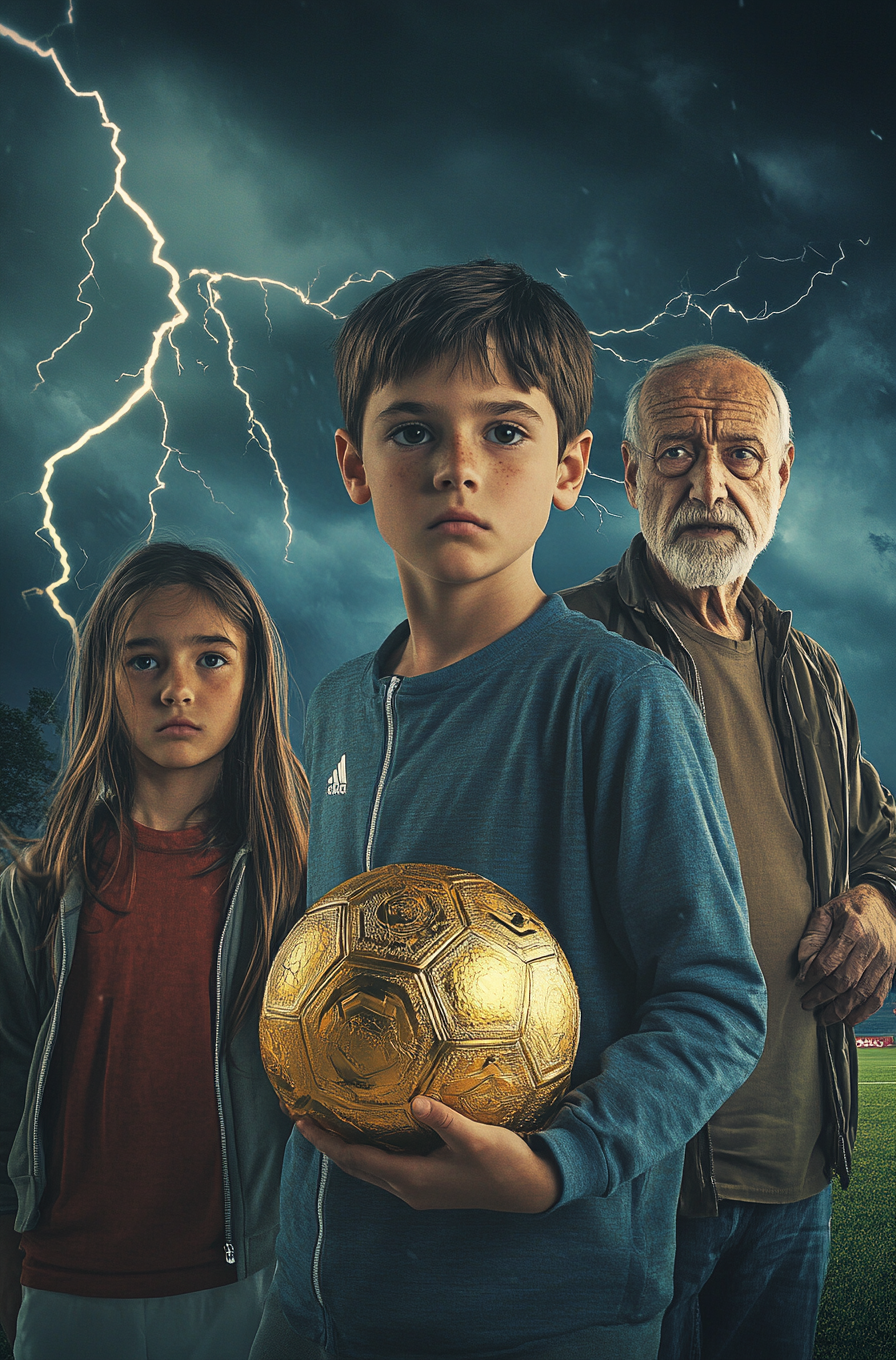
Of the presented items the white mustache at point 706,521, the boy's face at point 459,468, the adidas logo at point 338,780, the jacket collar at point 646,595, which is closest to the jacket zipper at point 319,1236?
the adidas logo at point 338,780

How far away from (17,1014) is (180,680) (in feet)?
2.41

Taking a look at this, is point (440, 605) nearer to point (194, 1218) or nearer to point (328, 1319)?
point (328, 1319)

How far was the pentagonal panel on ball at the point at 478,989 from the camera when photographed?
808 millimetres

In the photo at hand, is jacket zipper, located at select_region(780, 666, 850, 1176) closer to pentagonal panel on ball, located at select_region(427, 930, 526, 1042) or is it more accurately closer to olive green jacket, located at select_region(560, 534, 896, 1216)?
olive green jacket, located at select_region(560, 534, 896, 1216)

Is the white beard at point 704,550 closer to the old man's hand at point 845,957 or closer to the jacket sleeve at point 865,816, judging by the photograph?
the jacket sleeve at point 865,816

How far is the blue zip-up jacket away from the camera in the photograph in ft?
2.84

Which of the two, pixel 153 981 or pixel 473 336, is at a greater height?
pixel 473 336

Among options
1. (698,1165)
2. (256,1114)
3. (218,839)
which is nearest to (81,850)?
(218,839)

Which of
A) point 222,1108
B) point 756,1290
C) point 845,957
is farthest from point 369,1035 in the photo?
point 756,1290

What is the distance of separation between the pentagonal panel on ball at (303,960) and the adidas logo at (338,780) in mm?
356

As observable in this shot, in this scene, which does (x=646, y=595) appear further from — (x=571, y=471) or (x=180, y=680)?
(x=180, y=680)

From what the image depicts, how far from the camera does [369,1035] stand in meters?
0.81

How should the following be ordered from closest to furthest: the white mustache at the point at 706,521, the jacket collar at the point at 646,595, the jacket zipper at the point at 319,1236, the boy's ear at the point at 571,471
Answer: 1. the jacket zipper at the point at 319,1236
2. the boy's ear at the point at 571,471
3. the jacket collar at the point at 646,595
4. the white mustache at the point at 706,521

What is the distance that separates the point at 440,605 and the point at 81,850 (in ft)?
3.36
